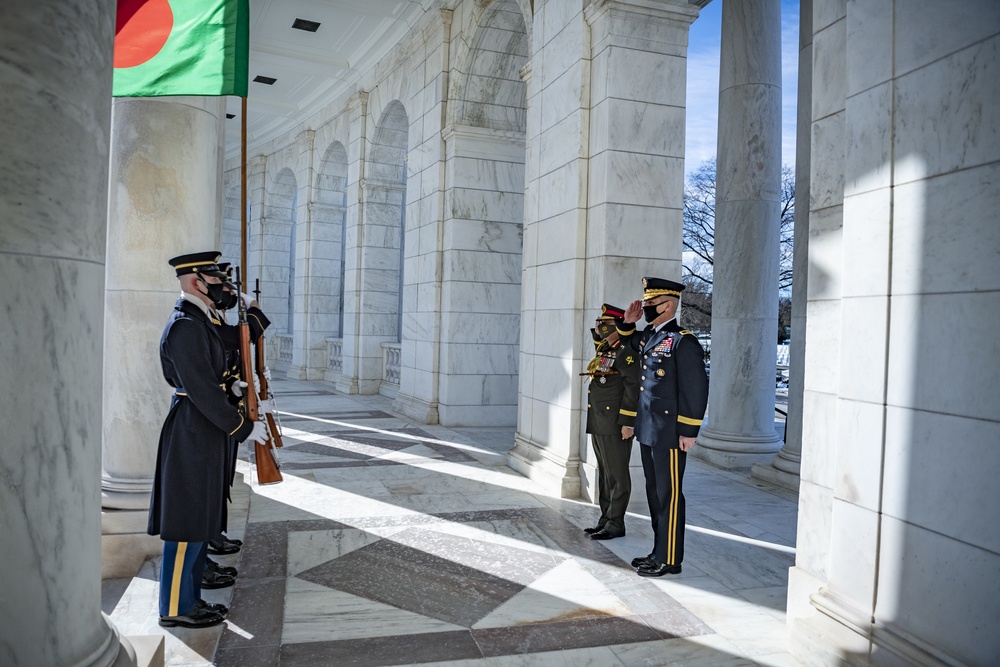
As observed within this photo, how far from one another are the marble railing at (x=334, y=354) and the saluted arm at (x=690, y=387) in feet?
45.7

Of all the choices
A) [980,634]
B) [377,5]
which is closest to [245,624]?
[980,634]

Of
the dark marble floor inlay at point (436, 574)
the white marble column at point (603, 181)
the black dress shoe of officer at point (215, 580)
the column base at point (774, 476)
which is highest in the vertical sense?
Result: the white marble column at point (603, 181)

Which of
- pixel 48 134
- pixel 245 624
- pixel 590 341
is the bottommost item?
pixel 245 624

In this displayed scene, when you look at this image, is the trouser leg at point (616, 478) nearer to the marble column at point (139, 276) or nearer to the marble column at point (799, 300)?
the marble column at point (799, 300)

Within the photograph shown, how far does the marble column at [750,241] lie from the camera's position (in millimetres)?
9195

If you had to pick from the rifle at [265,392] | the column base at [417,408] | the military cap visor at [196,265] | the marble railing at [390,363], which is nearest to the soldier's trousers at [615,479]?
the rifle at [265,392]

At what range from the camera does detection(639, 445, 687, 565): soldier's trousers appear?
4863 millimetres

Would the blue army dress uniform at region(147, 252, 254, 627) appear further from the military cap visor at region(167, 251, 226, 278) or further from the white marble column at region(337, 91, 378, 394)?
the white marble column at region(337, 91, 378, 394)

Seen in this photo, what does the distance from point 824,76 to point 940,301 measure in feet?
5.17

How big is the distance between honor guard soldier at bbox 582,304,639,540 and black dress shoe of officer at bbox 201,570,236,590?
2720mm

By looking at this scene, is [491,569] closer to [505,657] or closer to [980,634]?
[505,657]

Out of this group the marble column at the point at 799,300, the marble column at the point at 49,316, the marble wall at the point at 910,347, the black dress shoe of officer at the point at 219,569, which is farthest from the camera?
the marble column at the point at 799,300

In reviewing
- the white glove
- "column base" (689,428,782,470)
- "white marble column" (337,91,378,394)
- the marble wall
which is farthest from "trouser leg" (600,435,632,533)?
"white marble column" (337,91,378,394)

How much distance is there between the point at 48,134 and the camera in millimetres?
2199
